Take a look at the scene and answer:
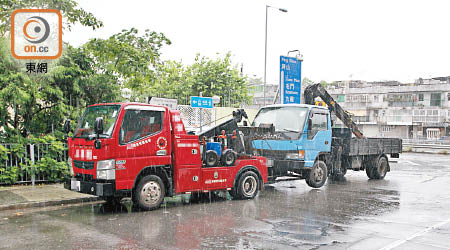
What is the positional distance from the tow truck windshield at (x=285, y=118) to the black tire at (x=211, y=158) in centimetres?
309

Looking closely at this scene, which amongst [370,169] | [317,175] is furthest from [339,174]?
[317,175]

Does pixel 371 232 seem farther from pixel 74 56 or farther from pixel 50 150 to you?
pixel 74 56

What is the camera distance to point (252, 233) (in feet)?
23.6

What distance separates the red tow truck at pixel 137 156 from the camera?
8.41 m

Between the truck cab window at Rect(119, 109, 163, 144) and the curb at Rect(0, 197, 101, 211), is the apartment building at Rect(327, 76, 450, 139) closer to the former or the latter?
the curb at Rect(0, 197, 101, 211)

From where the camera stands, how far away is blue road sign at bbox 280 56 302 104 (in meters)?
20.1

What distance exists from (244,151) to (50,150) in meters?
5.67

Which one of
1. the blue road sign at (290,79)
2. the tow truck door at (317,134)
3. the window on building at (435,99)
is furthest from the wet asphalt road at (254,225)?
the window on building at (435,99)

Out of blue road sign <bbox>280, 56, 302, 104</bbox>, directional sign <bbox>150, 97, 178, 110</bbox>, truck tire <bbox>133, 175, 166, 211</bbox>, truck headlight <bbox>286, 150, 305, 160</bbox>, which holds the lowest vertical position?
truck tire <bbox>133, 175, 166, 211</bbox>

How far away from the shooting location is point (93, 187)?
8469mm

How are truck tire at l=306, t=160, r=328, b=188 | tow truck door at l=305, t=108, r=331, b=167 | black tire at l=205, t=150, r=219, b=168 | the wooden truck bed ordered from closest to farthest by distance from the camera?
black tire at l=205, t=150, r=219, b=168 < tow truck door at l=305, t=108, r=331, b=167 < truck tire at l=306, t=160, r=328, b=188 < the wooden truck bed

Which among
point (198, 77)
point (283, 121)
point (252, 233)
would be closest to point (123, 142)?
point (252, 233)

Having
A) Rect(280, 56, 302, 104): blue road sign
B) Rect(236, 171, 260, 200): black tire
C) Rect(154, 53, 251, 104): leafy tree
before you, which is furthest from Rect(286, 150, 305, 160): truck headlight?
Rect(154, 53, 251, 104): leafy tree

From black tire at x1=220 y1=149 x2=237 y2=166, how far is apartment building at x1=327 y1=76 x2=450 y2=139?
45.0 meters
